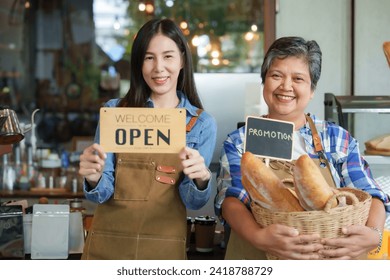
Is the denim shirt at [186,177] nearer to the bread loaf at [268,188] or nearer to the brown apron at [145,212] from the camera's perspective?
the brown apron at [145,212]

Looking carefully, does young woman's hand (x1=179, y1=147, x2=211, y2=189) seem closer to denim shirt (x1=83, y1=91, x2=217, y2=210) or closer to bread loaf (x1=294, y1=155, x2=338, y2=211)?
denim shirt (x1=83, y1=91, x2=217, y2=210)

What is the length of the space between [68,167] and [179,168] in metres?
3.37

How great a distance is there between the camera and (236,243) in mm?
1828

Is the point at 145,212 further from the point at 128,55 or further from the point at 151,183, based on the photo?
the point at 128,55

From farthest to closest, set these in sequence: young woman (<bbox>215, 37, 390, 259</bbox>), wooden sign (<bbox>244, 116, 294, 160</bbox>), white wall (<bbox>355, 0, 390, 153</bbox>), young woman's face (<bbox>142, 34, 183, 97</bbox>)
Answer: white wall (<bbox>355, 0, 390, 153</bbox>) → young woman's face (<bbox>142, 34, 183, 97</bbox>) → young woman (<bbox>215, 37, 390, 259</bbox>) → wooden sign (<bbox>244, 116, 294, 160</bbox>)

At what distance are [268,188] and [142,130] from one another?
34cm

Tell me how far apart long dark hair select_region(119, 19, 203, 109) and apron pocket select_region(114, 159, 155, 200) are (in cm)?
17

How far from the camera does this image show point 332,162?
5.98 feet

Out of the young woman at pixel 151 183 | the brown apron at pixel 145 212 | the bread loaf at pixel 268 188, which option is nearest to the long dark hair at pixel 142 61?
the young woman at pixel 151 183

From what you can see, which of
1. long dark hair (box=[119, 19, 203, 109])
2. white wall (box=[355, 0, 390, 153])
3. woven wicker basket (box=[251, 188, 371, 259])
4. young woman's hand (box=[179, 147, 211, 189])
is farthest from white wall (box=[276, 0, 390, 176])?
woven wicker basket (box=[251, 188, 371, 259])

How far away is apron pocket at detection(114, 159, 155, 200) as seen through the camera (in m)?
1.89

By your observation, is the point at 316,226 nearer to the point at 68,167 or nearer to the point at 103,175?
the point at 103,175

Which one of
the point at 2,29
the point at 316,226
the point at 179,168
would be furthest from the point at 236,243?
the point at 2,29

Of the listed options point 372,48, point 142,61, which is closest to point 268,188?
point 142,61
